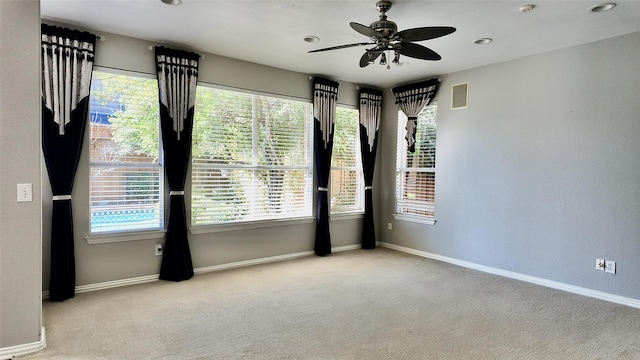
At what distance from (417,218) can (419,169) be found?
756 mm

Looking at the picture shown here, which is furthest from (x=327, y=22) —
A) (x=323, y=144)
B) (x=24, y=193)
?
(x=24, y=193)

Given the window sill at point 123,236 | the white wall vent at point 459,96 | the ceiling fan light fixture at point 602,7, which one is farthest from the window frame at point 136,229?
the ceiling fan light fixture at point 602,7

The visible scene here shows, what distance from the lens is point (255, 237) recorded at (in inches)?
194

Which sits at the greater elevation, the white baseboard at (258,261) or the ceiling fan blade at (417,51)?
the ceiling fan blade at (417,51)

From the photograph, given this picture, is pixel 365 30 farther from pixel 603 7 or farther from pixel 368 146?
pixel 368 146

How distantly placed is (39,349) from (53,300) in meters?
1.10

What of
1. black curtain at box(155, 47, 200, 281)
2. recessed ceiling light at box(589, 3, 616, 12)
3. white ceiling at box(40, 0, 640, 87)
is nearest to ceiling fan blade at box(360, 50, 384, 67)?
white ceiling at box(40, 0, 640, 87)

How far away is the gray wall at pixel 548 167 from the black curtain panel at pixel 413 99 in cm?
18

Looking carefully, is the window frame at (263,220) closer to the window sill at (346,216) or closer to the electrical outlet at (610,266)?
the window sill at (346,216)

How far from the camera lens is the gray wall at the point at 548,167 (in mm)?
3688

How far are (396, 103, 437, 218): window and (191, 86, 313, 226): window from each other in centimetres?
153

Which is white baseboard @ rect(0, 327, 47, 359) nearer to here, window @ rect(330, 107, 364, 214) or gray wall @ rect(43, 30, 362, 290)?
gray wall @ rect(43, 30, 362, 290)

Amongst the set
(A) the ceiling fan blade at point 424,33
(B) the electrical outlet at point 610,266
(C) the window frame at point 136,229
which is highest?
(A) the ceiling fan blade at point 424,33

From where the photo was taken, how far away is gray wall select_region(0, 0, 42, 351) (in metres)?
2.41
